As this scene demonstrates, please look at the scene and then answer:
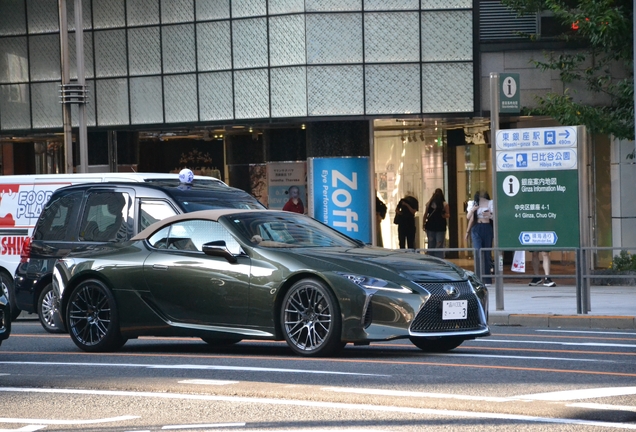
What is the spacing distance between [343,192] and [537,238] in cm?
1071

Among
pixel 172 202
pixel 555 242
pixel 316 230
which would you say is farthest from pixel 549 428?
pixel 555 242

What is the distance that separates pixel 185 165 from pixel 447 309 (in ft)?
67.6

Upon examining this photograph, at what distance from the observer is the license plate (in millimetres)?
10750

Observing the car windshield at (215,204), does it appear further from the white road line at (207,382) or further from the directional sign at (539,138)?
the white road line at (207,382)

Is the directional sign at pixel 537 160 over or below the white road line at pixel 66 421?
over

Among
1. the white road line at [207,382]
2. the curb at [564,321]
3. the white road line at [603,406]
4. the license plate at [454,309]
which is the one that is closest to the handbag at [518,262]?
the curb at [564,321]

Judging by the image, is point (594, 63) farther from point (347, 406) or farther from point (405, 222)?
point (347, 406)

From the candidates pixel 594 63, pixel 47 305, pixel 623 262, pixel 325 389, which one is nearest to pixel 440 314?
pixel 325 389

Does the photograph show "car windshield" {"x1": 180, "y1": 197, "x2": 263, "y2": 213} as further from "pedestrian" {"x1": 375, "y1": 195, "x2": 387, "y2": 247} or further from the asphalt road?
"pedestrian" {"x1": 375, "y1": 195, "x2": 387, "y2": 247}

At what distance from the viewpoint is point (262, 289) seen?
11133mm

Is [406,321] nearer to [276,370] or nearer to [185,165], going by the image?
[276,370]

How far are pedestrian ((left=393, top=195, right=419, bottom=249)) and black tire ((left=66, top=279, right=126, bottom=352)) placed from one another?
16997mm

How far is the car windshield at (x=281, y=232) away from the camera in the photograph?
11.6m

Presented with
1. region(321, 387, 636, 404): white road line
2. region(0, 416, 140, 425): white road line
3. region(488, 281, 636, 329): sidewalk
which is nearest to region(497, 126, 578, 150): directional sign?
region(488, 281, 636, 329): sidewalk
